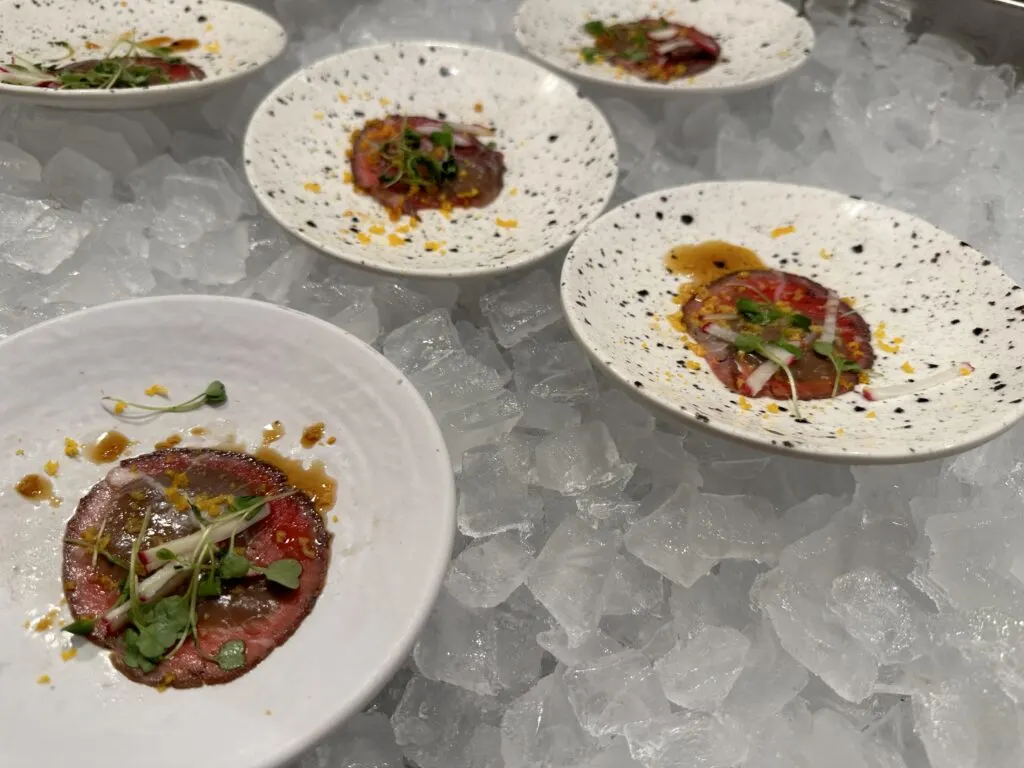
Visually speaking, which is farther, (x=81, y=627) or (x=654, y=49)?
(x=654, y=49)

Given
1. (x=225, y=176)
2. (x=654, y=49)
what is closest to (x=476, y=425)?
(x=225, y=176)

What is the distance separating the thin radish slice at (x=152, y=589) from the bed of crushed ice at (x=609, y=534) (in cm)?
44

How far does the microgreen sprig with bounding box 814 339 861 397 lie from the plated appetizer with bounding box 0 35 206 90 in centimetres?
216

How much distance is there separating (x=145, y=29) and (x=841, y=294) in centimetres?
273

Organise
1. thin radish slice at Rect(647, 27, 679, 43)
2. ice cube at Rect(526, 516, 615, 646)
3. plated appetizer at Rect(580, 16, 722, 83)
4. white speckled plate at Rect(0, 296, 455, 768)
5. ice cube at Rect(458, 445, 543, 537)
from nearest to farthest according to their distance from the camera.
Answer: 1. white speckled plate at Rect(0, 296, 455, 768)
2. ice cube at Rect(526, 516, 615, 646)
3. ice cube at Rect(458, 445, 543, 537)
4. plated appetizer at Rect(580, 16, 722, 83)
5. thin radish slice at Rect(647, 27, 679, 43)

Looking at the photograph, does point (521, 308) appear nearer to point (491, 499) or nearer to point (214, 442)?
point (491, 499)

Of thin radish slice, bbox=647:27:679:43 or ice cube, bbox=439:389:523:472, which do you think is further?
thin radish slice, bbox=647:27:679:43

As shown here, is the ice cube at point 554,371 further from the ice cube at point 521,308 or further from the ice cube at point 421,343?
the ice cube at point 421,343

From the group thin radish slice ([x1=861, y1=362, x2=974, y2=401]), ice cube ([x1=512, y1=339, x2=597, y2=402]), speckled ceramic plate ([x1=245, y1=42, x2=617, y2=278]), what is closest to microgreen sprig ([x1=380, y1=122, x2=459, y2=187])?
speckled ceramic plate ([x1=245, y1=42, x2=617, y2=278])

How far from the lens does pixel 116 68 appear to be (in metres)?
2.43

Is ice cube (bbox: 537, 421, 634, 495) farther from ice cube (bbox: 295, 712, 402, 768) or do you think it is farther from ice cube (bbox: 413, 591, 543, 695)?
ice cube (bbox: 295, 712, 402, 768)

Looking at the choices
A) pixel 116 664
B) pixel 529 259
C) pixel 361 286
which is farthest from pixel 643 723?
pixel 361 286

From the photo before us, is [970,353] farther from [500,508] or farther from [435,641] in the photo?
A: [435,641]

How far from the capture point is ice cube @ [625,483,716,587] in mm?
1591
